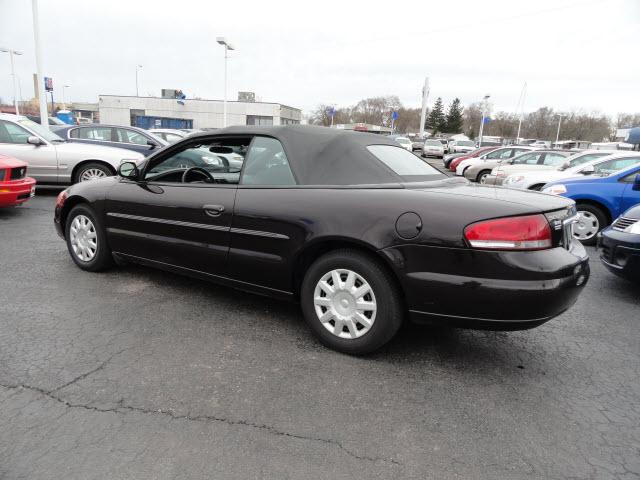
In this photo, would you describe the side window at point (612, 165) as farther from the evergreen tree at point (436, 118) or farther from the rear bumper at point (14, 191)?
the evergreen tree at point (436, 118)

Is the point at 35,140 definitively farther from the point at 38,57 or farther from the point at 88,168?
the point at 38,57

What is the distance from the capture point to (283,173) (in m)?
3.31

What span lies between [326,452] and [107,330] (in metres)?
2.02

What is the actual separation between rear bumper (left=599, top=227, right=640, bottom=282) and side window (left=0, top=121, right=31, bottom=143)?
32.8 ft

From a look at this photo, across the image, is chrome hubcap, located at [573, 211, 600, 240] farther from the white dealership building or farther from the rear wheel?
the white dealership building

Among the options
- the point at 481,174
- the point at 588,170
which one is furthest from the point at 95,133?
the point at 481,174

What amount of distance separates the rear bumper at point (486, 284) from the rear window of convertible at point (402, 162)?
841 mm

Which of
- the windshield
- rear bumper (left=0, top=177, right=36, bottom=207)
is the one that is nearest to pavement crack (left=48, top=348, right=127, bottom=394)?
rear bumper (left=0, top=177, right=36, bottom=207)

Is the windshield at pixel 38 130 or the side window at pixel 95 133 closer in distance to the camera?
the windshield at pixel 38 130

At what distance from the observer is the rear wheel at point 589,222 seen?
6852mm

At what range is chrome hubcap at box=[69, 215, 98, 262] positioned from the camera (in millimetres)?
4535

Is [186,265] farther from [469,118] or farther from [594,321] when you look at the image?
[469,118]

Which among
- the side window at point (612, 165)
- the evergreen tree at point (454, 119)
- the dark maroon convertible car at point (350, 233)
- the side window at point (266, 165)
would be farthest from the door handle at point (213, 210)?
the evergreen tree at point (454, 119)

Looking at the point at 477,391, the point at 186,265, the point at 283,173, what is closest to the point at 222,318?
the point at 186,265
